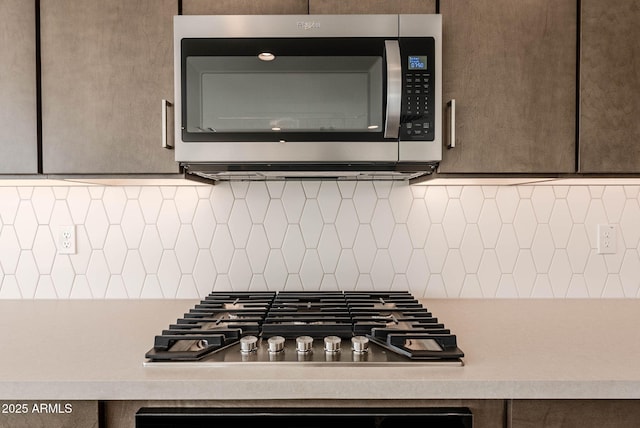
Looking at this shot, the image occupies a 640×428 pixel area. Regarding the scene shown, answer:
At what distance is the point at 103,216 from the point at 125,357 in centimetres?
75

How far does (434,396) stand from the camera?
87cm

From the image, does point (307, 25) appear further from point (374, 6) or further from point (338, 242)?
point (338, 242)

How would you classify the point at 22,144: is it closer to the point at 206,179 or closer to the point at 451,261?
the point at 206,179

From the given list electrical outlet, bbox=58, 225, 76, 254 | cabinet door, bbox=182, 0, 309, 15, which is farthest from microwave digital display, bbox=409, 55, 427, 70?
→ electrical outlet, bbox=58, 225, 76, 254

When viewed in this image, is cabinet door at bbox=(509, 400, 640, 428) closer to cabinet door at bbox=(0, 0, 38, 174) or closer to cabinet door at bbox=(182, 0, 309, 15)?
cabinet door at bbox=(182, 0, 309, 15)

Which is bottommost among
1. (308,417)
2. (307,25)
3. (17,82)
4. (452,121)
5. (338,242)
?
(308,417)

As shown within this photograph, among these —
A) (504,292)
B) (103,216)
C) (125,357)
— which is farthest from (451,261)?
(103,216)

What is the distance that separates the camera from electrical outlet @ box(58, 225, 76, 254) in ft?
5.21

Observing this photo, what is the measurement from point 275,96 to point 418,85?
0.39m

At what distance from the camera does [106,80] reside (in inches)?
49.4

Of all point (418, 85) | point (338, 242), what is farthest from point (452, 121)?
point (338, 242)

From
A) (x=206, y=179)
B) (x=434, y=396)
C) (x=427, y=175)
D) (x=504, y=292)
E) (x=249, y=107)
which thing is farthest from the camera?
(x=504, y=292)

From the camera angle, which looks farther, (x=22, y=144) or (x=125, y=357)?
(x=22, y=144)

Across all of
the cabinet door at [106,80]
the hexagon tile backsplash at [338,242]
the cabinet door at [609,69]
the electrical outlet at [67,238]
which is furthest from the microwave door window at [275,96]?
the electrical outlet at [67,238]
